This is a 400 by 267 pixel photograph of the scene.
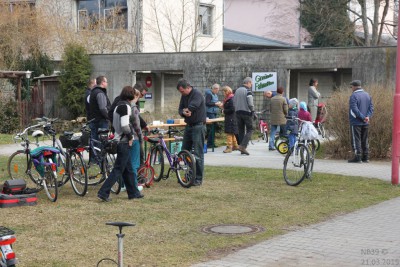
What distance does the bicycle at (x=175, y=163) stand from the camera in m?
11.6

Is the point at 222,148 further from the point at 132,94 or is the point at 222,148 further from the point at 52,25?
the point at 52,25

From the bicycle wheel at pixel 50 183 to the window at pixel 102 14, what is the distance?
21.4m

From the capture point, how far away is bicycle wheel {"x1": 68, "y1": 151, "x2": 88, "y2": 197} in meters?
10.8

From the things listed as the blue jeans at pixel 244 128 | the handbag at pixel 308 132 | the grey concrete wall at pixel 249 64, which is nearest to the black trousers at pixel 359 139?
the blue jeans at pixel 244 128

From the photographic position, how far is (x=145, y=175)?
38.2ft

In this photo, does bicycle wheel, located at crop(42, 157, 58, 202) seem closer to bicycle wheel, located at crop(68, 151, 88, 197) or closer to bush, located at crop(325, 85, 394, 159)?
bicycle wheel, located at crop(68, 151, 88, 197)

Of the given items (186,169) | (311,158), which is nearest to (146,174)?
(186,169)

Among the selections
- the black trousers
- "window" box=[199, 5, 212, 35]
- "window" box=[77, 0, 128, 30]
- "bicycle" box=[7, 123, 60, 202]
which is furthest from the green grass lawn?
"window" box=[199, 5, 212, 35]

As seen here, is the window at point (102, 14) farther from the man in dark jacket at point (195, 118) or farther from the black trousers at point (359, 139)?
the man in dark jacket at point (195, 118)

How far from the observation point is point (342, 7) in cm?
4128

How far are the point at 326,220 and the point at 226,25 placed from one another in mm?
42398

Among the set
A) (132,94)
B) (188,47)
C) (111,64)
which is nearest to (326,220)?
(132,94)

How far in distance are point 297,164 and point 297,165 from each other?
0.8 inches

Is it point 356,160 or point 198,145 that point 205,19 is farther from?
point 198,145
